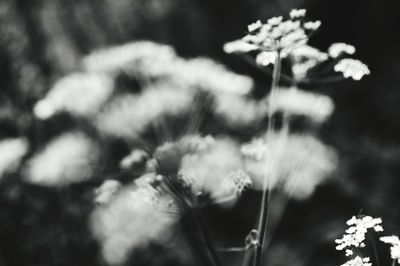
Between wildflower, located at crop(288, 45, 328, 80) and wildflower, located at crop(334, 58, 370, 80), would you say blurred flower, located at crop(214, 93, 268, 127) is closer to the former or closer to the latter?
wildflower, located at crop(288, 45, 328, 80)

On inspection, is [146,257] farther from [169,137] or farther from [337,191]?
[337,191]

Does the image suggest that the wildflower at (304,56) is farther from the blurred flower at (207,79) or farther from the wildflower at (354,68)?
the blurred flower at (207,79)

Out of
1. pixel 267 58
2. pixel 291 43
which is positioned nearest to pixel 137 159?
pixel 267 58

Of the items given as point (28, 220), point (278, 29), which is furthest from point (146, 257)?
point (278, 29)

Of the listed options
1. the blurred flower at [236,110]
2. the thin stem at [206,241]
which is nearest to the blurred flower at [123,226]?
the thin stem at [206,241]

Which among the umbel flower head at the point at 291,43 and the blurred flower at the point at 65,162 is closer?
the umbel flower head at the point at 291,43

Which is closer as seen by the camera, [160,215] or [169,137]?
[169,137]
